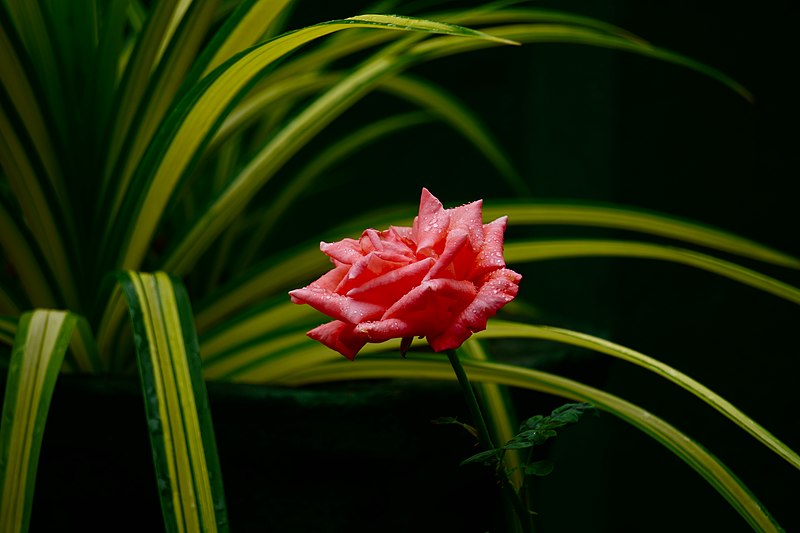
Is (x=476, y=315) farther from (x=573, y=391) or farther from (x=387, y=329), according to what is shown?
(x=573, y=391)

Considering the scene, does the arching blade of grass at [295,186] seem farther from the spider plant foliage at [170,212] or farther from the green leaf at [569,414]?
the green leaf at [569,414]

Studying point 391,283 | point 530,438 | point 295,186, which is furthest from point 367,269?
point 295,186

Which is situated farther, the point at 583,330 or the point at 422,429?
the point at 583,330

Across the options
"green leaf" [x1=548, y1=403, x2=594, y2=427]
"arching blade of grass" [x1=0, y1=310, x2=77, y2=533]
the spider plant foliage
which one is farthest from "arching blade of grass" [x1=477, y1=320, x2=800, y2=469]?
"arching blade of grass" [x1=0, y1=310, x2=77, y2=533]

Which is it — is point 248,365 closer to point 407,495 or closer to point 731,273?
point 407,495

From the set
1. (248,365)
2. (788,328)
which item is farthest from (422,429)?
(788,328)

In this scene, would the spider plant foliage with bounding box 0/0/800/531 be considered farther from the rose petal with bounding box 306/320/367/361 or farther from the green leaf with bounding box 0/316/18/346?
the rose petal with bounding box 306/320/367/361
